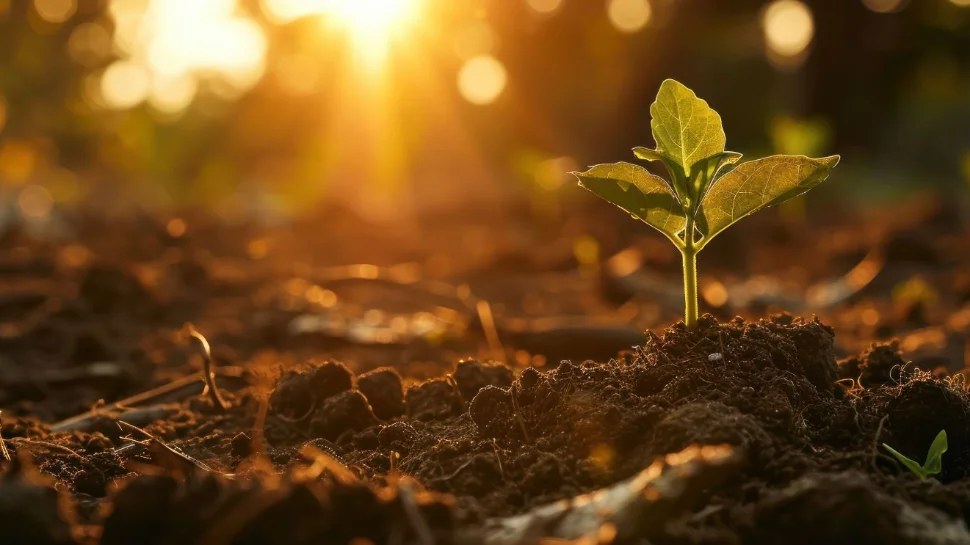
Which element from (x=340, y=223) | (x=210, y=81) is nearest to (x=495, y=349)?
(x=340, y=223)

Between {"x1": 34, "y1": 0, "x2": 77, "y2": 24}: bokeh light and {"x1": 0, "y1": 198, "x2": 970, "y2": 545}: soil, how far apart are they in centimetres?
1483

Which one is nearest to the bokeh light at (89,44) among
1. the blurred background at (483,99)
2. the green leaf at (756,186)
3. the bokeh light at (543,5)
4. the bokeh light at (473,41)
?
the blurred background at (483,99)

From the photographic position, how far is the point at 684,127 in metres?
2.09

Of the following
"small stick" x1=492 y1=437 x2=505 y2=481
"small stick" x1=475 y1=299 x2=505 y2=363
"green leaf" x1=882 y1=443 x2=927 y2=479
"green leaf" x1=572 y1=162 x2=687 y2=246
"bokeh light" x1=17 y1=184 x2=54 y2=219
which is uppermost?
"bokeh light" x1=17 y1=184 x2=54 y2=219

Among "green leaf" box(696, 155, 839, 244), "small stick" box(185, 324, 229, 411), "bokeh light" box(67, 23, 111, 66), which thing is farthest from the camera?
"bokeh light" box(67, 23, 111, 66)

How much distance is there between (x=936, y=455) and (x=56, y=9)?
20076 millimetres

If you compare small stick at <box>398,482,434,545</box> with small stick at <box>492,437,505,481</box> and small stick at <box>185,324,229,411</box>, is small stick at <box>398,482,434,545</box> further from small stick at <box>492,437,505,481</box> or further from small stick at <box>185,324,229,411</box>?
small stick at <box>185,324,229,411</box>

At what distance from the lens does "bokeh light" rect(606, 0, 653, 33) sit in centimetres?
1496

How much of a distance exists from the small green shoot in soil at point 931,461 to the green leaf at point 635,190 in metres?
0.69

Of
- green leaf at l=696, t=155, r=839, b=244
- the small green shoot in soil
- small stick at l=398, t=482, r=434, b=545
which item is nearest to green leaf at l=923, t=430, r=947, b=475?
the small green shoot in soil

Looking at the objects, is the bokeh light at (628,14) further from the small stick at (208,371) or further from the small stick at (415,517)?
the small stick at (415,517)

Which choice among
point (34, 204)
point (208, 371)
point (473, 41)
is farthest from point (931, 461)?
point (473, 41)

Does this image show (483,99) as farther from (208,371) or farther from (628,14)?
(208,371)

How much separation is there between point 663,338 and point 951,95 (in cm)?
1935
